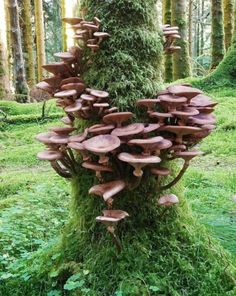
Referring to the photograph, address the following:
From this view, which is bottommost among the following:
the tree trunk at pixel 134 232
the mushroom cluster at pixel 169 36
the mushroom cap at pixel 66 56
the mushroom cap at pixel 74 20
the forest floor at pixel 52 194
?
the forest floor at pixel 52 194

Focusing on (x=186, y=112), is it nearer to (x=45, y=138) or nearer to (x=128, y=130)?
(x=128, y=130)

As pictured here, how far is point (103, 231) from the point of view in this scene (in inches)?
98.7

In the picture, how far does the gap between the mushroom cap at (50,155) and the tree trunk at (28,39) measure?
1805 cm

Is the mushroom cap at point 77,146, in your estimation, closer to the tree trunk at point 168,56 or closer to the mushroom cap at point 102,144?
the mushroom cap at point 102,144

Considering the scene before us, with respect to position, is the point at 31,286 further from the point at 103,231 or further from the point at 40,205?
the point at 40,205

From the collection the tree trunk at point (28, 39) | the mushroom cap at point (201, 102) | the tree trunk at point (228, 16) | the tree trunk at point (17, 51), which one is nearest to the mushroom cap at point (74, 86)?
the mushroom cap at point (201, 102)

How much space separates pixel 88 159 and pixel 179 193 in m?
0.69

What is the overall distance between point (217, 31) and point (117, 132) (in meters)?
11.2

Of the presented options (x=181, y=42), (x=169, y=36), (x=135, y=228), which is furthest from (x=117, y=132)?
(x=181, y=42)

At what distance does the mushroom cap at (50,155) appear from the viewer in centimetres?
226

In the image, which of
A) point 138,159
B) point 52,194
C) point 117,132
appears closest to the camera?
point 138,159

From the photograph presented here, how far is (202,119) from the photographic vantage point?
227cm

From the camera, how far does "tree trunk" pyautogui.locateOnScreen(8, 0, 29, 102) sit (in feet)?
42.0

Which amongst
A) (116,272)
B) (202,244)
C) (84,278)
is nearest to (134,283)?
(116,272)
